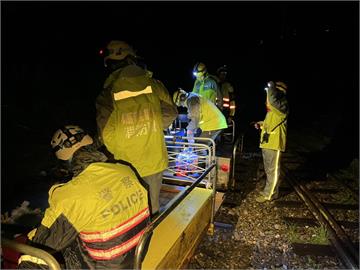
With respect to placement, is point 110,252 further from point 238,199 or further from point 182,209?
point 238,199

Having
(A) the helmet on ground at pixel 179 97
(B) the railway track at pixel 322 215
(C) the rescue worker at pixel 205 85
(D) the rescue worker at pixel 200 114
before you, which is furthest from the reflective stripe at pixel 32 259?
(C) the rescue worker at pixel 205 85

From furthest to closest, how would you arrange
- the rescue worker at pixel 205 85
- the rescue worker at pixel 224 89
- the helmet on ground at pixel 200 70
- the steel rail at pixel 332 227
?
the rescue worker at pixel 224 89 → the helmet on ground at pixel 200 70 → the rescue worker at pixel 205 85 → the steel rail at pixel 332 227

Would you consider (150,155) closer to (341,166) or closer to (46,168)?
(46,168)

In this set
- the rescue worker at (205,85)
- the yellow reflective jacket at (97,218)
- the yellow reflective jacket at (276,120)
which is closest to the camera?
the yellow reflective jacket at (97,218)

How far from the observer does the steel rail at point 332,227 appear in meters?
4.29

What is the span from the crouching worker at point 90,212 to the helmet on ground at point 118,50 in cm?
100

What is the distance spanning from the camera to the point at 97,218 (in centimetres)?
203

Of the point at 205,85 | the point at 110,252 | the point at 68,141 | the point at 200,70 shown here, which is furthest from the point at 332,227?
the point at 68,141

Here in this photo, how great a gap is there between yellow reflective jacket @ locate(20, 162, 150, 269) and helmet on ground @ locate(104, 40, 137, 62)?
1.25 m

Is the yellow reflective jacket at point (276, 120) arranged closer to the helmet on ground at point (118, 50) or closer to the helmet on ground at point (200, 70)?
the helmet on ground at point (200, 70)

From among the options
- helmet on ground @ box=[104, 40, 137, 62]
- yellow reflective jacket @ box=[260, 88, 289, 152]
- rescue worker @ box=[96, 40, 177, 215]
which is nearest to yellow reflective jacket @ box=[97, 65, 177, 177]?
rescue worker @ box=[96, 40, 177, 215]

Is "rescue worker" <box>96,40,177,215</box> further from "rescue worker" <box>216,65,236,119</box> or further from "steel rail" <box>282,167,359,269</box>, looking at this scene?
"rescue worker" <box>216,65,236,119</box>

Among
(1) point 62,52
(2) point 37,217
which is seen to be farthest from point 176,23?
(2) point 37,217

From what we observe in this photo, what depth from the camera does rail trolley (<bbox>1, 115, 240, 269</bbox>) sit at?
241 cm
